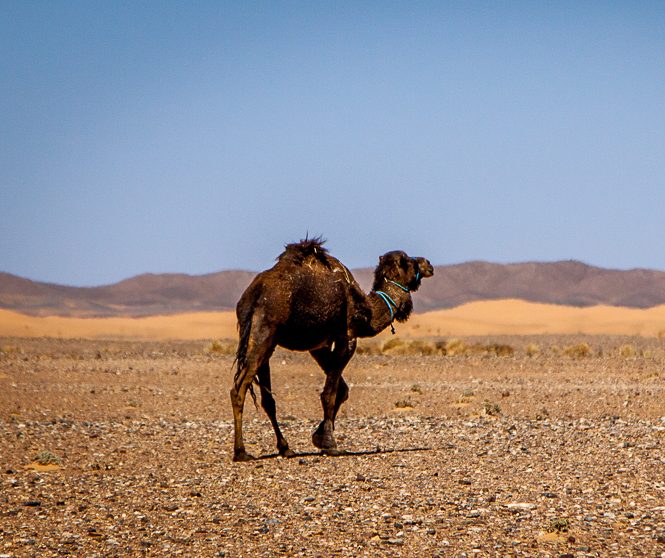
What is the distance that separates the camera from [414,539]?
9719 mm

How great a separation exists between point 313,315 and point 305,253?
32.8 inches

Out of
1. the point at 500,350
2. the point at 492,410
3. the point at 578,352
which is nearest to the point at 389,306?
the point at 492,410

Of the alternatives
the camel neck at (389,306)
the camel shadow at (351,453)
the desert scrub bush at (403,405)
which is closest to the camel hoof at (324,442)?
the camel shadow at (351,453)

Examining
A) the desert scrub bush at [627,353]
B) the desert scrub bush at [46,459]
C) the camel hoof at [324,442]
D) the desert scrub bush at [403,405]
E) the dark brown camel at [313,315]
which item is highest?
the dark brown camel at [313,315]

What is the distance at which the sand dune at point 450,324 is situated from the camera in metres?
70.2

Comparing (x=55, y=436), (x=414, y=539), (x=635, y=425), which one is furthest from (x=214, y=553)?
(x=635, y=425)

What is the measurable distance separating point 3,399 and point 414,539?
1442cm

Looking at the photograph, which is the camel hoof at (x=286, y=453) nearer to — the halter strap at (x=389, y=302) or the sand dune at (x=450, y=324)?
the halter strap at (x=389, y=302)

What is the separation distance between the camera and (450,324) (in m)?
79.2

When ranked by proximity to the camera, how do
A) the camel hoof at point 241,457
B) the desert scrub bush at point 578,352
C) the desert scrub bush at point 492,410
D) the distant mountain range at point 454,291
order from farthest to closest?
the distant mountain range at point 454,291 → the desert scrub bush at point 578,352 → the desert scrub bush at point 492,410 → the camel hoof at point 241,457

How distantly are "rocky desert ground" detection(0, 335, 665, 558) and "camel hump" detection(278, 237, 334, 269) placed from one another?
2324 millimetres

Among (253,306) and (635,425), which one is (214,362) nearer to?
(635,425)

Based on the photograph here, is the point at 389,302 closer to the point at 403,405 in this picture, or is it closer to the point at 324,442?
the point at 324,442

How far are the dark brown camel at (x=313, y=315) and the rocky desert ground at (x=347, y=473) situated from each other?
71 cm
